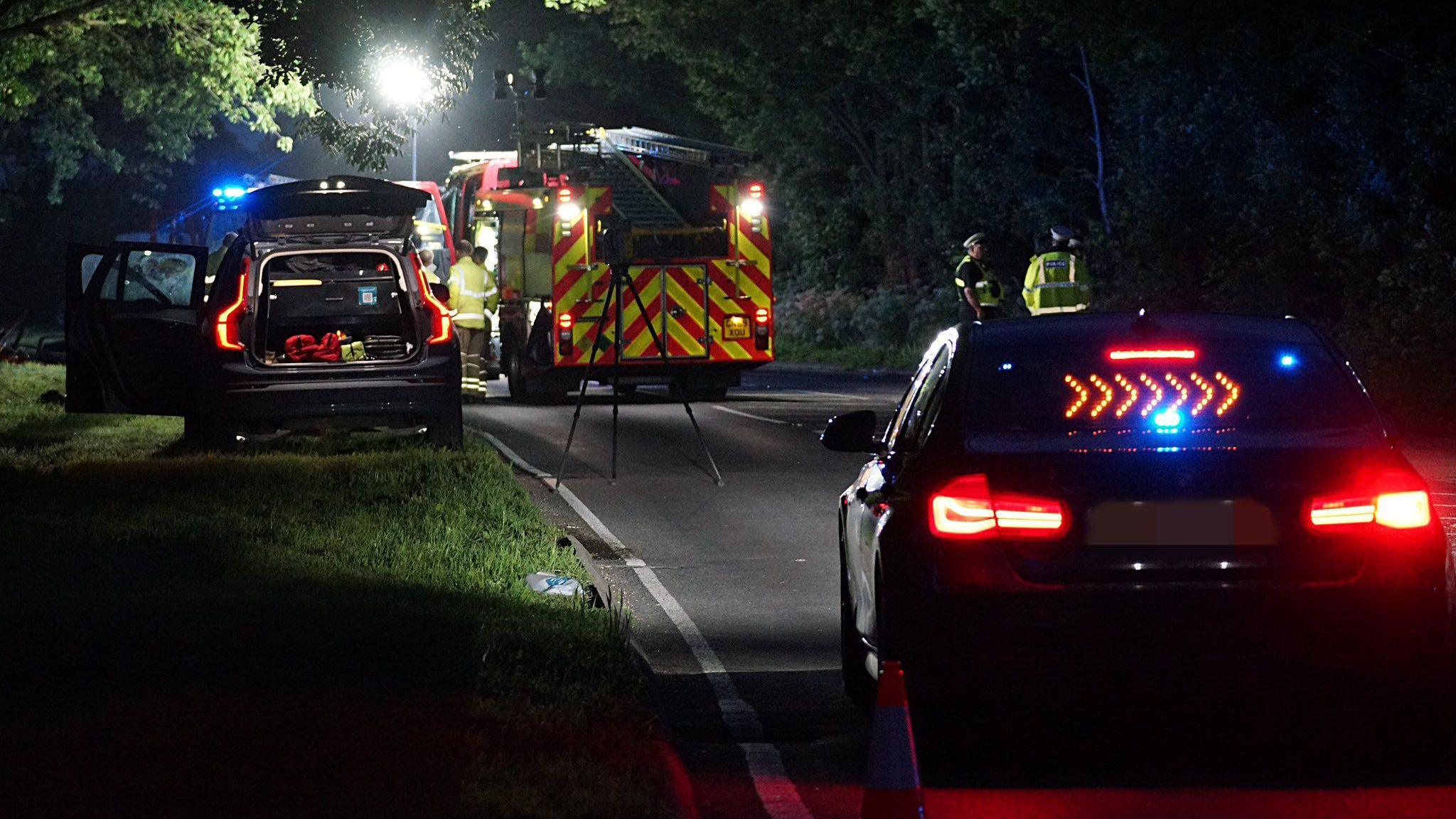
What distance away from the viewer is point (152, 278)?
108ft

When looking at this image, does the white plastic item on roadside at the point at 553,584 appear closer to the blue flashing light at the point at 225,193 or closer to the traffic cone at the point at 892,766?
the traffic cone at the point at 892,766

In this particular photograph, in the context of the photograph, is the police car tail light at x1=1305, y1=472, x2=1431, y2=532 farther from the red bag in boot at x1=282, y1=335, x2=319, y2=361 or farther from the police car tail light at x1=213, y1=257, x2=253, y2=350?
the red bag in boot at x1=282, y1=335, x2=319, y2=361

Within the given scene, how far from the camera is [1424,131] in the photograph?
859 inches

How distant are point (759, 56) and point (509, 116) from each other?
21.5m

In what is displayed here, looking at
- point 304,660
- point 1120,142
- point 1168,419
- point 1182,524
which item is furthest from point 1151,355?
point 1120,142

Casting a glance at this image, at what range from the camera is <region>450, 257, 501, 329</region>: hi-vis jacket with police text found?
77.6 feet

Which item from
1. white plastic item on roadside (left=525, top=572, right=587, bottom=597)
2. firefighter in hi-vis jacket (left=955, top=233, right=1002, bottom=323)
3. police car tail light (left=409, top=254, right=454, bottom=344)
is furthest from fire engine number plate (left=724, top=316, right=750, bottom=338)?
white plastic item on roadside (left=525, top=572, right=587, bottom=597)

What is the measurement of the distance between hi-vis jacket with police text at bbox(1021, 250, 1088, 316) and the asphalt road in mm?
6400

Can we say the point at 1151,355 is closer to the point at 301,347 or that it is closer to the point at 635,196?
the point at 301,347

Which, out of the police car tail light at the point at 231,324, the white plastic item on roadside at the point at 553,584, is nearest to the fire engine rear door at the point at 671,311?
the police car tail light at the point at 231,324

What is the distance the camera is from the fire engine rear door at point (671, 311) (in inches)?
929

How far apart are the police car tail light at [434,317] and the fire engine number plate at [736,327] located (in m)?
7.81

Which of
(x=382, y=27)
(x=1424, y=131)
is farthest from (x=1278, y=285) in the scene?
(x=382, y=27)

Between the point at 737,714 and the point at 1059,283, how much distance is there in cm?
1461
